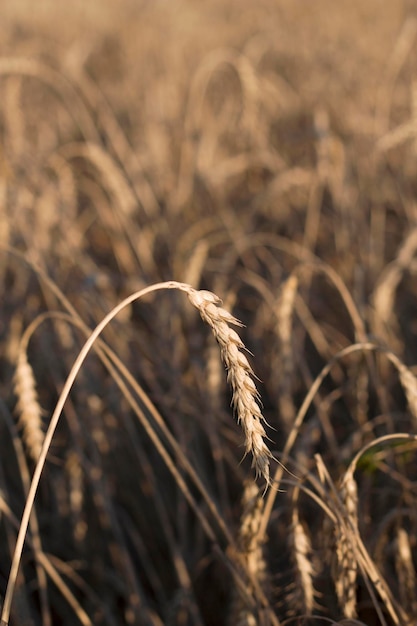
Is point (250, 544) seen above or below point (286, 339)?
below

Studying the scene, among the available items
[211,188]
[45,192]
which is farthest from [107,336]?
[211,188]

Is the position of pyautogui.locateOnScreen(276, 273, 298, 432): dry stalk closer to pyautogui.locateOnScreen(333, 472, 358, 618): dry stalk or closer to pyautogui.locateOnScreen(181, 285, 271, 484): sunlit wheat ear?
pyautogui.locateOnScreen(333, 472, 358, 618): dry stalk

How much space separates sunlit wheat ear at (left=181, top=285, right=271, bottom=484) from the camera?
0.58 metres

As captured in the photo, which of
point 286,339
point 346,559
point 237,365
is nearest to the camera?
point 237,365

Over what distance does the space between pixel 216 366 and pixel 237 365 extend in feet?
2.01

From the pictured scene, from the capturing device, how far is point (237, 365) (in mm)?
588

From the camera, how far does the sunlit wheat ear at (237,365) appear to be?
0.58 meters

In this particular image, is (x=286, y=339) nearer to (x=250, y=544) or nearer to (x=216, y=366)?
(x=216, y=366)

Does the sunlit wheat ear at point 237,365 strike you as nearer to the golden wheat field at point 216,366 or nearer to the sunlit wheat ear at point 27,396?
the golden wheat field at point 216,366

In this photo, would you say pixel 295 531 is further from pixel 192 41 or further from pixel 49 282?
pixel 192 41

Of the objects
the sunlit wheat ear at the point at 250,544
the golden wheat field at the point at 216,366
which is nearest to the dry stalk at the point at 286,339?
the golden wheat field at the point at 216,366

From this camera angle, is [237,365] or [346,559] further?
[346,559]

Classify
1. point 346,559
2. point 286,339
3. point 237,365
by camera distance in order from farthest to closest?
point 286,339 → point 346,559 → point 237,365

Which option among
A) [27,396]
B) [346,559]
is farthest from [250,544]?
[27,396]
